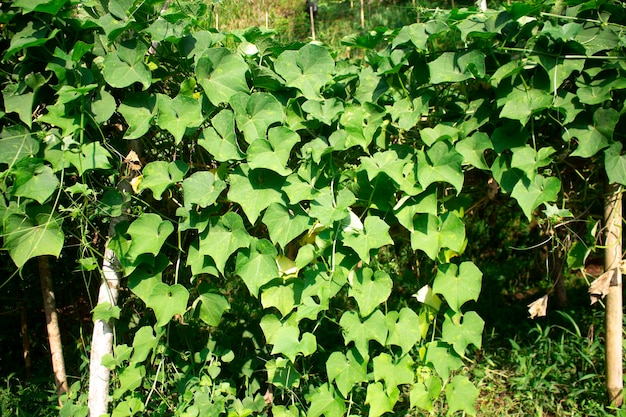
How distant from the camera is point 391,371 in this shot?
6.69 feet

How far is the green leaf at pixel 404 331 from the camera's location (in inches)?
78.7

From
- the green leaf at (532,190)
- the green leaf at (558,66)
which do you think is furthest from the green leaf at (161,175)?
the green leaf at (558,66)

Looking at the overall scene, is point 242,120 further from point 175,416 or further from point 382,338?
point 175,416

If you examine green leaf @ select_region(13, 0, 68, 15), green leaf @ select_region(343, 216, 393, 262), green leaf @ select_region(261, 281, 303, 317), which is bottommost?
green leaf @ select_region(261, 281, 303, 317)

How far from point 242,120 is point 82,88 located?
1.69ft

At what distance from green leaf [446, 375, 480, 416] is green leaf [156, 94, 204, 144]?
1.38 m

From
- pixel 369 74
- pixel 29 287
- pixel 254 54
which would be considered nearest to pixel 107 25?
pixel 254 54

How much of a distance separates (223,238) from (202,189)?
19cm

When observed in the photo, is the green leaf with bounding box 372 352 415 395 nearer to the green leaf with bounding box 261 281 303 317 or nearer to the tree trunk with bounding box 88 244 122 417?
the green leaf with bounding box 261 281 303 317

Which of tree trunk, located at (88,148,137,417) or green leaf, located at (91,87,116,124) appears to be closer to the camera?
green leaf, located at (91,87,116,124)

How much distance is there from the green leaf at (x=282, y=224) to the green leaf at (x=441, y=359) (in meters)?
0.70

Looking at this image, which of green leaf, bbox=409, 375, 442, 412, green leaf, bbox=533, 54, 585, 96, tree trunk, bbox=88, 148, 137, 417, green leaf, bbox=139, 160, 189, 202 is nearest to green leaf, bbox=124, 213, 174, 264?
green leaf, bbox=139, 160, 189, 202

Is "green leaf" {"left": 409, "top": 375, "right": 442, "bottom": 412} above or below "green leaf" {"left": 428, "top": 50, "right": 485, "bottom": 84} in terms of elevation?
below

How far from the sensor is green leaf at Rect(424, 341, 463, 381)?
6.70 feet
